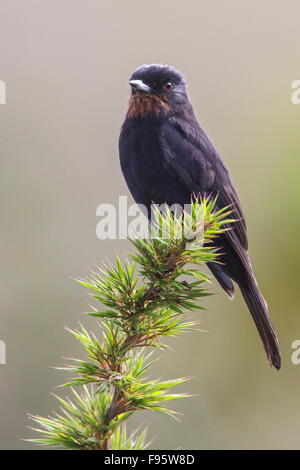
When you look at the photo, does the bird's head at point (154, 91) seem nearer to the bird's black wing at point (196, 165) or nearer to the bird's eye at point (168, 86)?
the bird's eye at point (168, 86)

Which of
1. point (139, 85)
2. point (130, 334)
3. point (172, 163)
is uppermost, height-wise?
point (139, 85)

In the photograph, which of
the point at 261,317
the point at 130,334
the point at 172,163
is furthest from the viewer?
the point at 172,163

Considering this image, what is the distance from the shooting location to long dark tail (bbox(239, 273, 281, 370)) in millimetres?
3075

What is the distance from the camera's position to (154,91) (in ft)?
12.9

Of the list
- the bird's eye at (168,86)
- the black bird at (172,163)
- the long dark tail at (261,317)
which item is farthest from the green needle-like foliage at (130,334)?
the bird's eye at (168,86)

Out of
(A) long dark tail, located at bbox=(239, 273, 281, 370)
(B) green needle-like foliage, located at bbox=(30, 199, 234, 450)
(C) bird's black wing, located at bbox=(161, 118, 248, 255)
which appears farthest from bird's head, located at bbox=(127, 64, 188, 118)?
(B) green needle-like foliage, located at bbox=(30, 199, 234, 450)

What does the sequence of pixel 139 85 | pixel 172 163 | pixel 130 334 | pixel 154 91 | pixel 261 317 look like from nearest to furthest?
1. pixel 130 334
2. pixel 261 317
3. pixel 172 163
4. pixel 139 85
5. pixel 154 91

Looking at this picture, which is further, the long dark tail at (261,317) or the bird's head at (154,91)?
the bird's head at (154,91)

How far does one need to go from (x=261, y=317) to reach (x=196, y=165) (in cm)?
95

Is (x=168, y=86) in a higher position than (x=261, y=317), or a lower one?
higher

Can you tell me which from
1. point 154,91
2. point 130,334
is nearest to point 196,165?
point 154,91

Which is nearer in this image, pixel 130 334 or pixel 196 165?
pixel 130 334

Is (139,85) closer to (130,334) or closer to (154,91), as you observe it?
(154,91)

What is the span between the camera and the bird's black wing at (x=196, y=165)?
371cm
